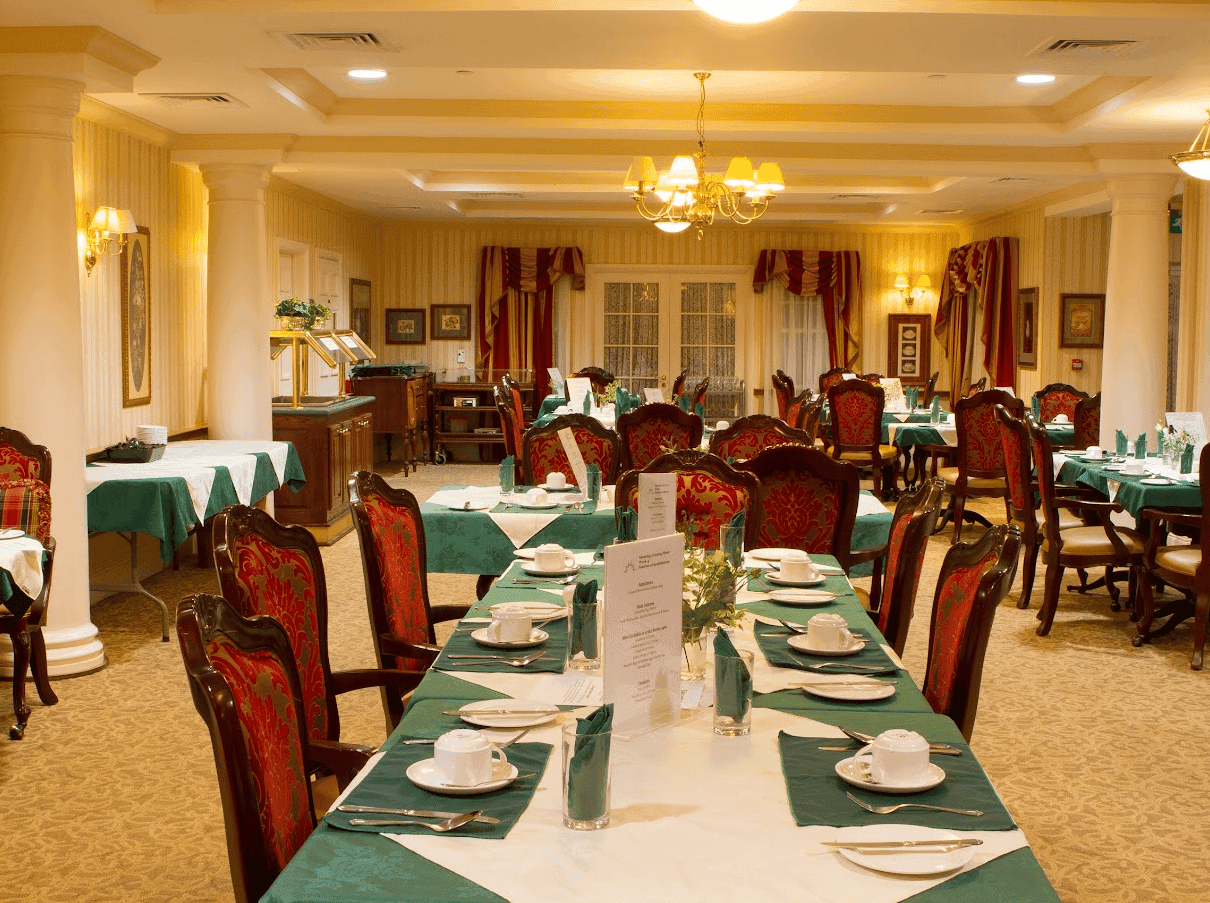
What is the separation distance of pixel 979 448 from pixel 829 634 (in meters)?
6.15

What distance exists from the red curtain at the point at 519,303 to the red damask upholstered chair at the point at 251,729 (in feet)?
41.3

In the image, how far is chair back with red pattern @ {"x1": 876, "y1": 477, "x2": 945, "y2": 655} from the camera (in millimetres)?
3385

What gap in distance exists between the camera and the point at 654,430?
689 cm

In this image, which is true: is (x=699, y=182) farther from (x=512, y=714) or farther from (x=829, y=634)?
(x=512, y=714)

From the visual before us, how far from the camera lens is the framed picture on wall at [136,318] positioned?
24.2 feet

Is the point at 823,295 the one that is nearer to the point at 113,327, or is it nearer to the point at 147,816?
the point at 113,327

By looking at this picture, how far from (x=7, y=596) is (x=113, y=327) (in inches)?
134

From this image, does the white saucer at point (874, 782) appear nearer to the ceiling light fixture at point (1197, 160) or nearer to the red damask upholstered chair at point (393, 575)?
the red damask upholstered chair at point (393, 575)

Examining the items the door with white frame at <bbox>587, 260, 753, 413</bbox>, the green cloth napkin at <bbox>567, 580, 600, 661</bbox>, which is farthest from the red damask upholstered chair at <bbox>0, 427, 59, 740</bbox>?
the door with white frame at <bbox>587, 260, 753, 413</bbox>

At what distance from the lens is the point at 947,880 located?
1.64 meters

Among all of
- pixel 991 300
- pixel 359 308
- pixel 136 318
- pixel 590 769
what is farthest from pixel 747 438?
pixel 359 308

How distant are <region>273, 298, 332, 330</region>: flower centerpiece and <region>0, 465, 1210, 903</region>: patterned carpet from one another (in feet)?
10.3

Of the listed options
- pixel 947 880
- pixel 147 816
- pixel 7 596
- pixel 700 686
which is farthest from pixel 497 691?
pixel 7 596

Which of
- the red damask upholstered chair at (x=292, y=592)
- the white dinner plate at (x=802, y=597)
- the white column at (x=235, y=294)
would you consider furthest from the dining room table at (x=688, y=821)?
the white column at (x=235, y=294)
